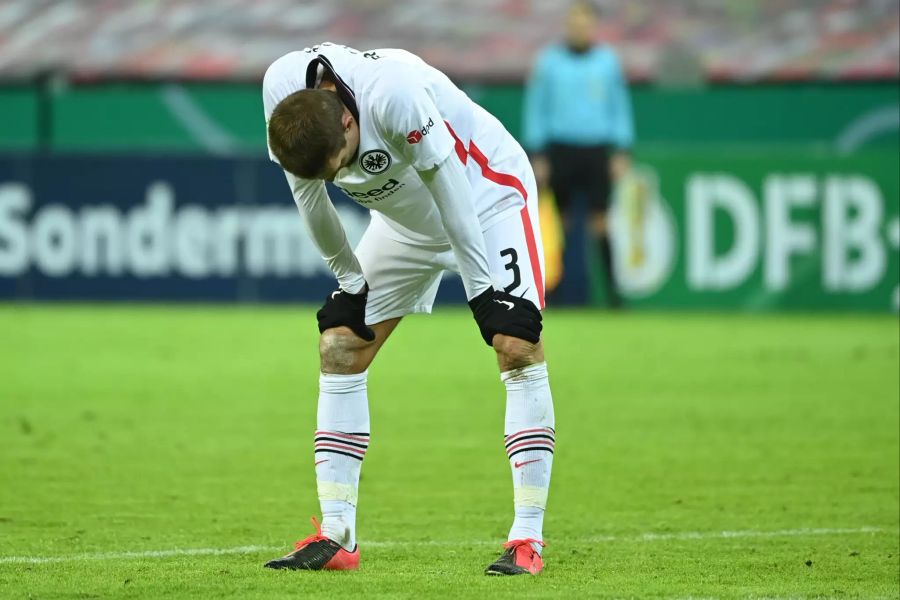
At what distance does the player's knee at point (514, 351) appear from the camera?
17.8 ft

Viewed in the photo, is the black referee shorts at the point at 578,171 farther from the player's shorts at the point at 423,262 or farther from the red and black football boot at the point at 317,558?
the red and black football boot at the point at 317,558

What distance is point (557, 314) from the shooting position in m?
15.7

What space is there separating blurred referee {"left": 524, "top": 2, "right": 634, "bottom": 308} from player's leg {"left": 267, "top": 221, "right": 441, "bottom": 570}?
31.9 ft

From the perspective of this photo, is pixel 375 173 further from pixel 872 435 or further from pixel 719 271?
pixel 719 271

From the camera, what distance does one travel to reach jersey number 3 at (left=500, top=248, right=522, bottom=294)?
5484 millimetres

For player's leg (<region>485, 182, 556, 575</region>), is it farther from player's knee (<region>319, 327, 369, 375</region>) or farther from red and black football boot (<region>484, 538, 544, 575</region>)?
player's knee (<region>319, 327, 369, 375</region>)

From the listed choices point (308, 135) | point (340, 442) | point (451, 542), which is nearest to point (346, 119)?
point (308, 135)

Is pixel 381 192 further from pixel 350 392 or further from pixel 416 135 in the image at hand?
pixel 350 392

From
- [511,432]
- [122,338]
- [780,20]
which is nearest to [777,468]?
[511,432]

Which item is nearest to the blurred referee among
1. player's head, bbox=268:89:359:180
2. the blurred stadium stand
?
the blurred stadium stand

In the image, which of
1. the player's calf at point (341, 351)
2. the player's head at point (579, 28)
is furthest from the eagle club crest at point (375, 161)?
the player's head at point (579, 28)

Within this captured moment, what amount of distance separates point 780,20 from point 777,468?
1687cm

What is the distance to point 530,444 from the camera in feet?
18.0

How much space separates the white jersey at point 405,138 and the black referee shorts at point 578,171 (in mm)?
9701
